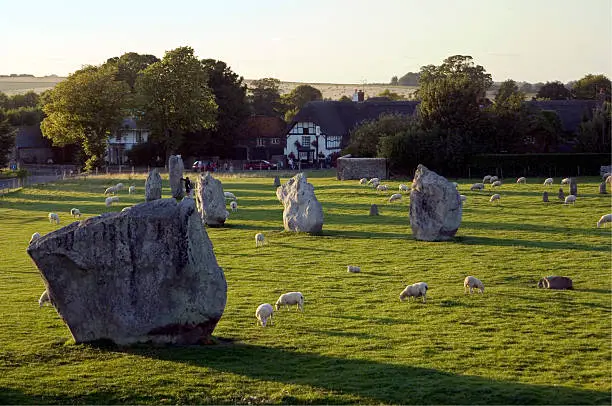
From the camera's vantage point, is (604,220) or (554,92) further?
(554,92)

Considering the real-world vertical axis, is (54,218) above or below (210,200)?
below

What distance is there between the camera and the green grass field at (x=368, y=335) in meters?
16.0

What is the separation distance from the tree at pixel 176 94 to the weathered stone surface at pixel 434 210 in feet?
179

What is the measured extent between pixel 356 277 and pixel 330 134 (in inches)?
2932

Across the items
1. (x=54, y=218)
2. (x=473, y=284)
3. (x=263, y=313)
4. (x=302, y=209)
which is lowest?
(x=263, y=313)

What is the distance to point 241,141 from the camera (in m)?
104

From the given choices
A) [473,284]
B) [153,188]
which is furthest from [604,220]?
[153,188]

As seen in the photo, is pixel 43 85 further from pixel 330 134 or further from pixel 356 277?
pixel 356 277

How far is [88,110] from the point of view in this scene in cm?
8294

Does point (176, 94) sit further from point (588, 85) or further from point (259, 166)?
point (588, 85)

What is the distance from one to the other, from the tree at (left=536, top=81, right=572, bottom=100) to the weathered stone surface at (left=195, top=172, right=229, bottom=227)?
291 feet

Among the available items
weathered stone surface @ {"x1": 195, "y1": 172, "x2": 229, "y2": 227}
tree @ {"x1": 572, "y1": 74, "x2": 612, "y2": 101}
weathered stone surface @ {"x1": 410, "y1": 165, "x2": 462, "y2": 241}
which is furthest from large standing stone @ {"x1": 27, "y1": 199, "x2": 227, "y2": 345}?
tree @ {"x1": 572, "y1": 74, "x2": 612, "y2": 101}

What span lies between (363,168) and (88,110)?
28785 mm

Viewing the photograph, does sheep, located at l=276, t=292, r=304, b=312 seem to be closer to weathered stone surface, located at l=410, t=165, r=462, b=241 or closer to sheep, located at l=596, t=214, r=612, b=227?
weathered stone surface, located at l=410, t=165, r=462, b=241
